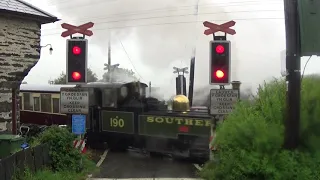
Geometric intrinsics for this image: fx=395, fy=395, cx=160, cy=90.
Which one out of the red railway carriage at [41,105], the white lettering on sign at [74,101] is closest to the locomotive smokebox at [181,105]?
the white lettering on sign at [74,101]

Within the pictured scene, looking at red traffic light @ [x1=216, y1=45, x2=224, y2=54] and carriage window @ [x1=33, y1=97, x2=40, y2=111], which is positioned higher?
red traffic light @ [x1=216, y1=45, x2=224, y2=54]

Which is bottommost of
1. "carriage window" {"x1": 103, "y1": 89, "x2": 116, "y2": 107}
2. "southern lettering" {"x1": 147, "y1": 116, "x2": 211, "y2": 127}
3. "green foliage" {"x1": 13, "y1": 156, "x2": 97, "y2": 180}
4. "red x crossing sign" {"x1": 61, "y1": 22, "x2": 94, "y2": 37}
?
"green foliage" {"x1": 13, "y1": 156, "x2": 97, "y2": 180}

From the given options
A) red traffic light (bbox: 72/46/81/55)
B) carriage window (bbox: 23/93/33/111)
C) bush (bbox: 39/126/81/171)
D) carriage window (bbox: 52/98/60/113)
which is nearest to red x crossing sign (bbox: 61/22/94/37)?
red traffic light (bbox: 72/46/81/55)

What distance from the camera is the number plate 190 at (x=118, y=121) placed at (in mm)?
11820

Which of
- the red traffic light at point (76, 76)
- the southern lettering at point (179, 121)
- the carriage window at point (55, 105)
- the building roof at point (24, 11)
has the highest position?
the building roof at point (24, 11)

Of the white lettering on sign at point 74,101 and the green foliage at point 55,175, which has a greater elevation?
the white lettering on sign at point 74,101

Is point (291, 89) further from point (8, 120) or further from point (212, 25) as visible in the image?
point (8, 120)

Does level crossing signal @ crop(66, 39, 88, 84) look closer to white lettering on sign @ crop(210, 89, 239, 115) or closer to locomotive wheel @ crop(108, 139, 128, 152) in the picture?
white lettering on sign @ crop(210, 89, 239, 115)

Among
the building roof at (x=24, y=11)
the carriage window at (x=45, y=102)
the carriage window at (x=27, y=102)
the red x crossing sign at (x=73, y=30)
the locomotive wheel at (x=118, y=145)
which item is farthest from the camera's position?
the carriage window at (x=27, y=102)

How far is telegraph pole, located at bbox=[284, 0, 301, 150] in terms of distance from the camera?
4090 millimetres

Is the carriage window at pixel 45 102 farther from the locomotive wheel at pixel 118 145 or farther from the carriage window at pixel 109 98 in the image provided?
the locomotive wheel at pixel 118 145

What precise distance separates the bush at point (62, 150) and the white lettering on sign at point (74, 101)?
2.35ft

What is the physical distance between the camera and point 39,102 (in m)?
15.1

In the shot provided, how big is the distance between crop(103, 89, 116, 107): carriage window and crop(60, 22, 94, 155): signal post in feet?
11.9
